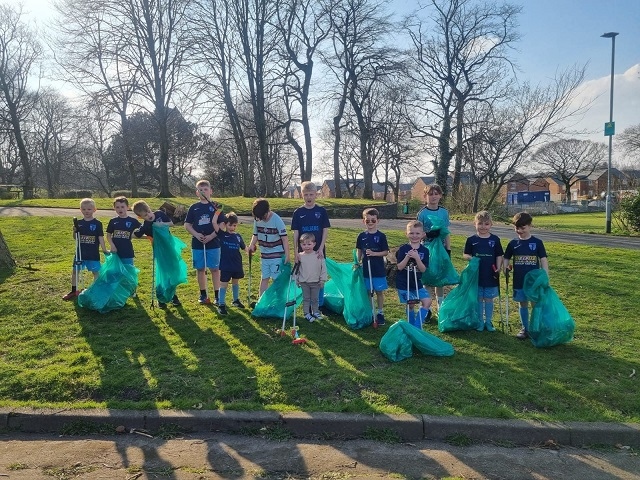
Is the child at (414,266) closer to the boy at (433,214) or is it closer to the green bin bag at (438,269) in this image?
the green bin bag at (438,269)

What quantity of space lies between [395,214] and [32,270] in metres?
20.2

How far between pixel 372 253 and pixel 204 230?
8.20 ft

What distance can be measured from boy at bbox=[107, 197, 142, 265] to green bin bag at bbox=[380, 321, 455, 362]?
417 centimetres

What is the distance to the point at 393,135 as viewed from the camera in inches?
1328

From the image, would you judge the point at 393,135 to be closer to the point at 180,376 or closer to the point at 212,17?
the point at 212,17

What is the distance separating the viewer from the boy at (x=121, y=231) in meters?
7.16

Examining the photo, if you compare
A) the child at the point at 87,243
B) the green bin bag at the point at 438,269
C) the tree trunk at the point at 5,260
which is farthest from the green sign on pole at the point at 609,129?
the tree trunk at the point at 5,260

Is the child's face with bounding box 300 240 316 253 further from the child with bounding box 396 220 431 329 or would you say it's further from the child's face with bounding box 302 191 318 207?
the child with bounding box 396 220 431 329

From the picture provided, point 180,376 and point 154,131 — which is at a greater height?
point 154,131

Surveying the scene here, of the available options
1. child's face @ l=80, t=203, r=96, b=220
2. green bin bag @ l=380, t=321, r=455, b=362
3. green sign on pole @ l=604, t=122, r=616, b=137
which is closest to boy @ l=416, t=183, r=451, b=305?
green bin bag @ l=380, t=321, r=455, b=362

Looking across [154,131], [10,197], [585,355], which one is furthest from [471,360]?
[154,131]

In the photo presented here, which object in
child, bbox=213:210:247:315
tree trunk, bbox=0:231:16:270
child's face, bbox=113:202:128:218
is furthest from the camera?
tree trunk, bbox=0:231:16:270

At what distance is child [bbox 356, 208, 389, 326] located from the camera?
250 inches

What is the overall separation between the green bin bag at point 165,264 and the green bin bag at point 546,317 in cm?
491
